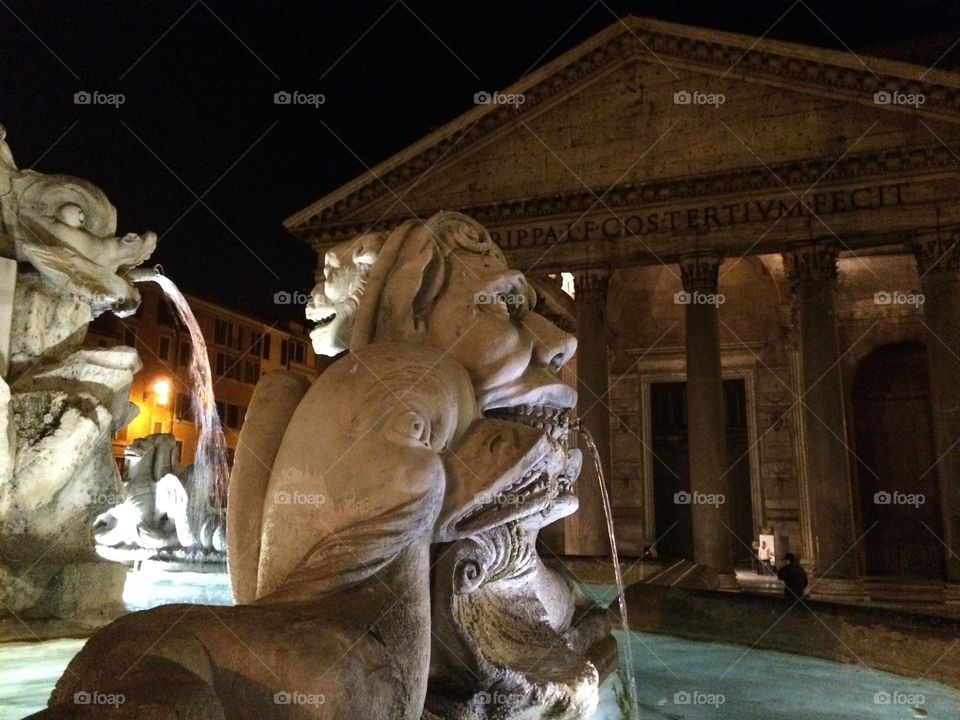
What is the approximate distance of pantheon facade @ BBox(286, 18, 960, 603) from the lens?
1652cm

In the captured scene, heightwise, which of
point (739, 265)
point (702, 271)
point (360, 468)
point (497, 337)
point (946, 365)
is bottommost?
point (360, 468)

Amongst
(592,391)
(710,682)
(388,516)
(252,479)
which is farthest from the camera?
(592,391)

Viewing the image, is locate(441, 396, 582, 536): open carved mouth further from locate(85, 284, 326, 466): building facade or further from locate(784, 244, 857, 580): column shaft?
locate(85, 284, 326, 466): building facade

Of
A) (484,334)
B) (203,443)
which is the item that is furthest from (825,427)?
(484,334)

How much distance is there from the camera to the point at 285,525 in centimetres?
183

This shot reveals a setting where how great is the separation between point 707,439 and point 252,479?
1585 centimetres

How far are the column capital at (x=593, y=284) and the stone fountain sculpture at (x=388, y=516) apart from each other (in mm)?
16670

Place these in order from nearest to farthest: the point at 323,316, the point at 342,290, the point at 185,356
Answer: the point at 342,290, the point at 323,316, the point at 185,356

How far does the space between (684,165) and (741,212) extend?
1743 millimetres

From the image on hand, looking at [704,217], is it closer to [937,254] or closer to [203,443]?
[937,254]

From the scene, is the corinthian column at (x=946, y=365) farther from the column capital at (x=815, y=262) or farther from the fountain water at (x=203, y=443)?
the fountain water at (x=203, y=443)

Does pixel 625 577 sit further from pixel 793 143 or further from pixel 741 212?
pixel 793 143

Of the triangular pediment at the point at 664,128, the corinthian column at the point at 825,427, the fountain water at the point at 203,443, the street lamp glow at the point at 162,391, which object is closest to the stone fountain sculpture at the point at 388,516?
the fountain water at the point at 203,443

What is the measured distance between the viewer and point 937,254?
16.3 meters
